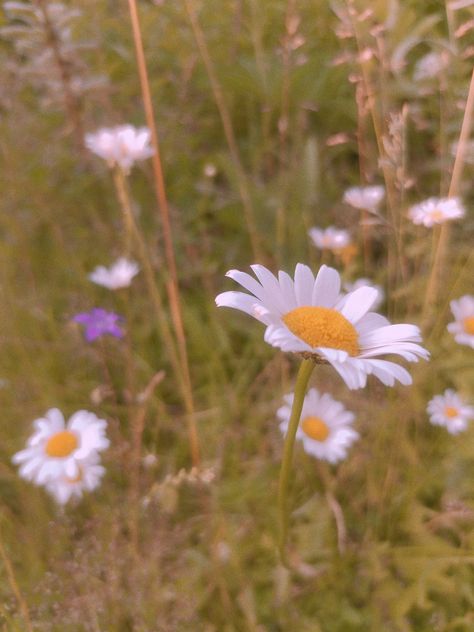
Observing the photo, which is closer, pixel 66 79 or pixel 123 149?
pixel 123 149

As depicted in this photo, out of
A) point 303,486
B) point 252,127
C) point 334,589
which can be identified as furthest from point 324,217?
point 334,589

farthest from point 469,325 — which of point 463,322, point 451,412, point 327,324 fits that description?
point 327,324

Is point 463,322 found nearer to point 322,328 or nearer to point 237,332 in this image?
point 322,328

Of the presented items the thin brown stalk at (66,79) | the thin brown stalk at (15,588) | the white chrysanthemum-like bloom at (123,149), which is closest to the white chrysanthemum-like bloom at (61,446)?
the thin brown stalk at (15,588)

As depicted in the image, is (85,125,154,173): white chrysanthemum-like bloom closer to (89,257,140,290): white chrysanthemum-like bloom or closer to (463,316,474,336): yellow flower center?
(89,257,140,290): white chrysanthemum-like bloom

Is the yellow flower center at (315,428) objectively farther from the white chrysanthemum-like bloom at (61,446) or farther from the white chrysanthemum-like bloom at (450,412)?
the white chrysanthemum-like bloom at (61,446)

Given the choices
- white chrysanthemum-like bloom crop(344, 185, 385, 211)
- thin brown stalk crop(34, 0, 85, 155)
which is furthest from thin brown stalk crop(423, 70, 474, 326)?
thin brown stalk crop(34, 0, 85, 155)
